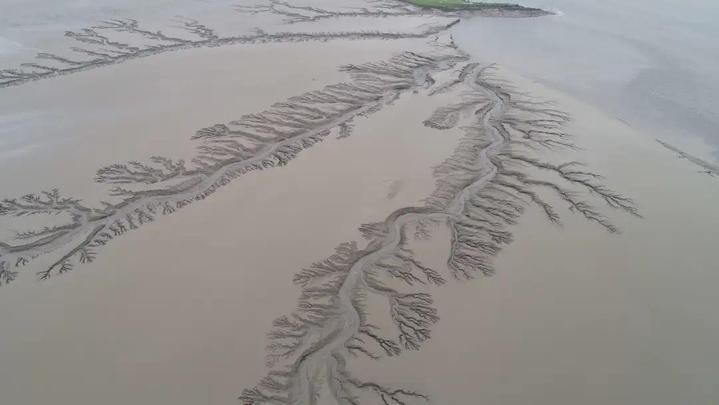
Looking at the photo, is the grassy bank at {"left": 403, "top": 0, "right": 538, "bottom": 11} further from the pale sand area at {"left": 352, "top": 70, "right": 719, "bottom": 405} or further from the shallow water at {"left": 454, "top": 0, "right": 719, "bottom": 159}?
the pale sand area at {"left": 352, "top": 70, "right": 719, "bottom": 405}

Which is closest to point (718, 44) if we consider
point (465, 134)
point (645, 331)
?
point (465, 134)

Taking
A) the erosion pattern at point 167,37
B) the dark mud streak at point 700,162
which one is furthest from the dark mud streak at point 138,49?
the dark mud streak at point 700,162

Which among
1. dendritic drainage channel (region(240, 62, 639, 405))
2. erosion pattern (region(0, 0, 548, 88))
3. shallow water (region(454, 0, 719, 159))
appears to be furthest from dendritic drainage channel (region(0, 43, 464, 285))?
shallow water (region(454, 0, 719, 159))

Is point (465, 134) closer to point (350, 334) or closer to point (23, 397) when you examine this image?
point (350, 334)

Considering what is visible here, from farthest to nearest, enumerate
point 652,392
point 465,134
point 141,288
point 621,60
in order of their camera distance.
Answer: point 621,60, point 465,134, point 141,288, point 652,392

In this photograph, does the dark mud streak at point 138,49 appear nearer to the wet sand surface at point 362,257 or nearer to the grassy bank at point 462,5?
the wet sand surface at point 362,257
